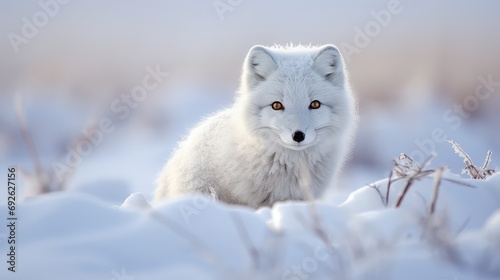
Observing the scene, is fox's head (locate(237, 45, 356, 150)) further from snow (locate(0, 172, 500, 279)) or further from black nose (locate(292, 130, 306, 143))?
snow (locate(0, 172, 500, 279))

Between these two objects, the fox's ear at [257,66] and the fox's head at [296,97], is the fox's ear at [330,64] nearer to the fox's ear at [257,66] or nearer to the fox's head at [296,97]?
the fox's head at [296,97]

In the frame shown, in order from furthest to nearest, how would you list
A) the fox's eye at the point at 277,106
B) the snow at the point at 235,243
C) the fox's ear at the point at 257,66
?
the fox's ear at the point at 257,66, the fox's eye at the point at 277,106, the snow at the point at 235,243

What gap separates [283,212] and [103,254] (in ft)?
2.45

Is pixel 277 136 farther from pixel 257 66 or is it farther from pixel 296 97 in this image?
pixel 257 66

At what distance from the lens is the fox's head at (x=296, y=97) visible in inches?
147

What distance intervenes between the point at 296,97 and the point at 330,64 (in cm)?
64

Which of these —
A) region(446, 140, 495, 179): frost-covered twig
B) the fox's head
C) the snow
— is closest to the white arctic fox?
the fox's head

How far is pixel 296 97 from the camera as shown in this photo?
382 cm

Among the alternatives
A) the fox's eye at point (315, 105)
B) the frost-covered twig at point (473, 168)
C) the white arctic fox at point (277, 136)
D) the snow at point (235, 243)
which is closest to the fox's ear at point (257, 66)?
the white arctic fox at point (277, 136)

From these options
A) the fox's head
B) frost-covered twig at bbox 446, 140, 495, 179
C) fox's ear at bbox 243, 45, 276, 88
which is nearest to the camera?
frost-covered twig at bbox 446, 140, 495, 179

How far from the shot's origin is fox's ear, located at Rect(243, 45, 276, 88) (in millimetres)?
4125

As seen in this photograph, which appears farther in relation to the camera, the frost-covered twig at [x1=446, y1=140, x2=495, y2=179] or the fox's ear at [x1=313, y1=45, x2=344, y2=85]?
the fox's ear at [x1=313, y1=45, x2=344, y2=85]

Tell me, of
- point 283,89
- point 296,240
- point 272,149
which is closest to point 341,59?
point 283,89

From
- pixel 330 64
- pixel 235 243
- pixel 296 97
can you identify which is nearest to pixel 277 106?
pixel 296 97
